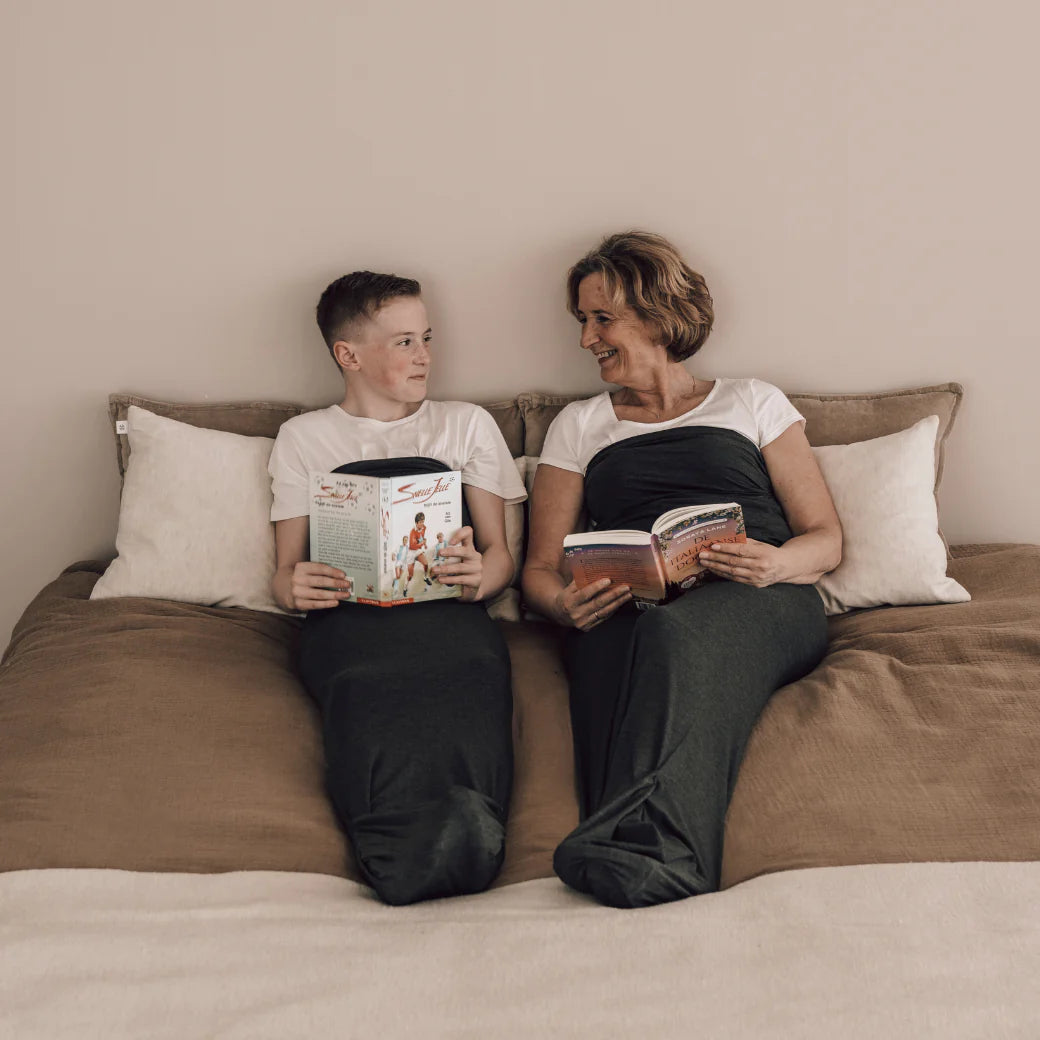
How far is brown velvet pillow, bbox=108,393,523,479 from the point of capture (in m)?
2.44

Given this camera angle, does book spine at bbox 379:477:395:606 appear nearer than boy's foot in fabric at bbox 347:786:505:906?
Answer: No

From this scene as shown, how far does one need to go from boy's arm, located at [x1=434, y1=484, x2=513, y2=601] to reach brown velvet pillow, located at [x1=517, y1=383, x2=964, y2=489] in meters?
0.25

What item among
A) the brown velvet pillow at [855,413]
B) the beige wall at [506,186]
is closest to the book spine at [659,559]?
the brown velvet pillow at [855,413]

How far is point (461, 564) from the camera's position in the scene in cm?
203

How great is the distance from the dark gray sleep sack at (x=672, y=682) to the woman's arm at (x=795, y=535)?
0.03 m

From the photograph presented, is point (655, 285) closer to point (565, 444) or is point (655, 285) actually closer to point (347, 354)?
point (565, 444)

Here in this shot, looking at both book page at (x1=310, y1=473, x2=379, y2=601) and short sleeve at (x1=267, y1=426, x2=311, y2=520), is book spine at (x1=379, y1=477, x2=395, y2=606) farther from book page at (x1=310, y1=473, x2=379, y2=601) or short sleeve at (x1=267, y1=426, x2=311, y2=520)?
short sleeve at (x1=267, y1=426, x2=311, y2=520)

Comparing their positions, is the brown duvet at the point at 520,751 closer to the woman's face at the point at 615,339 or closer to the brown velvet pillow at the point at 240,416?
the brown velvet pillow at the point at 240,416

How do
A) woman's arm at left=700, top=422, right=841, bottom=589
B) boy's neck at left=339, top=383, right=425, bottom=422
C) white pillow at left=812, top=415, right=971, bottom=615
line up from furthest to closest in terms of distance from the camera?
boy's neck at left=339, top=383, right=425, bottom=422
white pillow at left=812, top=415, right=971, bottom=615
woman's arm at left=700, top=422, right=841, bottom=589

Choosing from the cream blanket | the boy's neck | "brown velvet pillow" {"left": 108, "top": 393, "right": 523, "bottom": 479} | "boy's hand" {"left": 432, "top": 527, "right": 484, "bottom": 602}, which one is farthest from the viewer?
"brown velvet pillow" {"left": 108, "top": 393, "right": 523, "bottom": 479}

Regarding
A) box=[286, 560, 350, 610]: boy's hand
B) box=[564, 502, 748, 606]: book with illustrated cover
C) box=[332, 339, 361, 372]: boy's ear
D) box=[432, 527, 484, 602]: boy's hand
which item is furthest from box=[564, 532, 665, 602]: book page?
box=[332, 339, 361, 372]: boy's ear

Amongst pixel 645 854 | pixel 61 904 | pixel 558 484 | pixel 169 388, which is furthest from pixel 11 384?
pixel 645 854

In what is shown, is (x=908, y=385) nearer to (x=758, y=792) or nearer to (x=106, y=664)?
(x=758, y=792)

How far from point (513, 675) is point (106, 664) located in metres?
0.76
